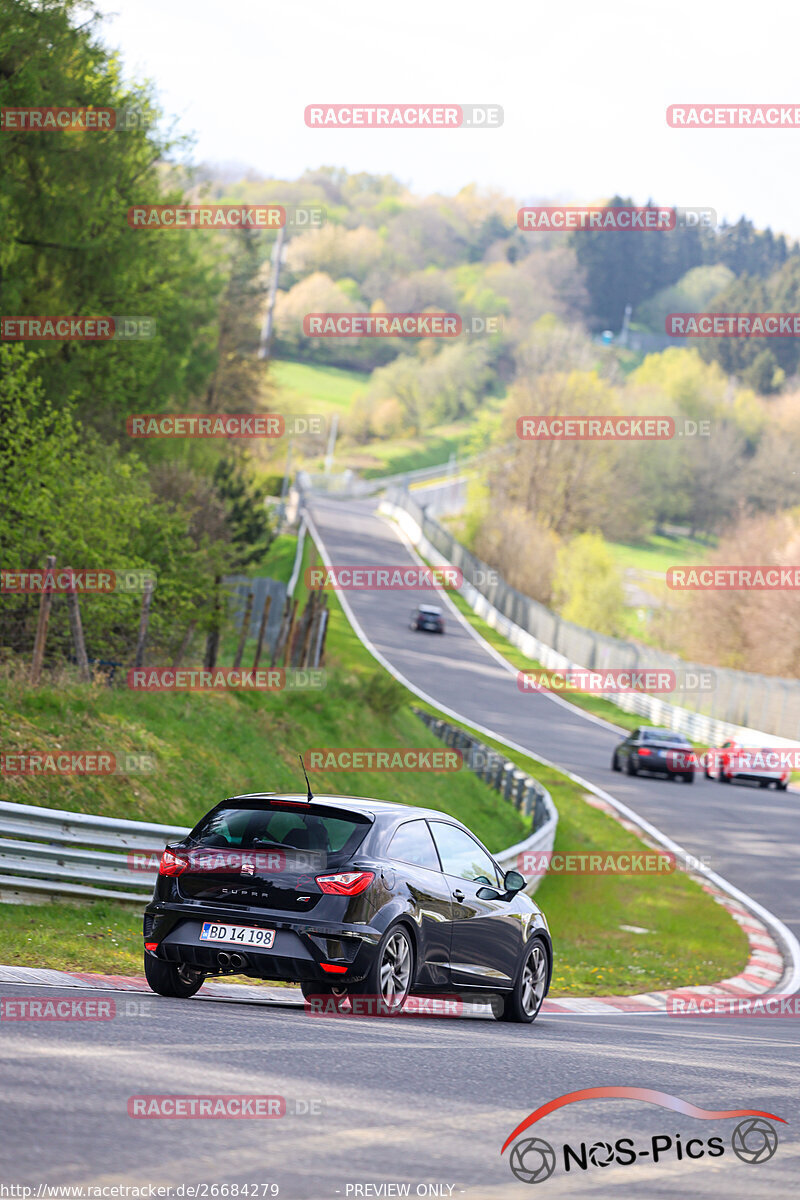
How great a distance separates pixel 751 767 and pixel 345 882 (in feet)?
95.2

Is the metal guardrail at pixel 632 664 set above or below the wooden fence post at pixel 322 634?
below

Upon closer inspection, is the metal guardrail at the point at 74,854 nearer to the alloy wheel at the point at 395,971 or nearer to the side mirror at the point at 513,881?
the side mirror at the point at 513,881

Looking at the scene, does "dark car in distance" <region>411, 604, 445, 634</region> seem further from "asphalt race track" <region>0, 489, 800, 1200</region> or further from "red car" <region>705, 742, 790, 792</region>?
"asphalt race track" <region>0, 489, 800, 1200</region>

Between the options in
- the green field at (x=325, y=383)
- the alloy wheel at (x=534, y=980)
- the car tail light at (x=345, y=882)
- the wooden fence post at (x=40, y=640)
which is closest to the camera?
the car tail light at (x=345, y=882)

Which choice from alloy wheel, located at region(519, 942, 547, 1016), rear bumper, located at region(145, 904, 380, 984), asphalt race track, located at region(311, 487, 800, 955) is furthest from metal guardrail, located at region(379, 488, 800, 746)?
rear bumper, located at region(145, 904, 380, 984)

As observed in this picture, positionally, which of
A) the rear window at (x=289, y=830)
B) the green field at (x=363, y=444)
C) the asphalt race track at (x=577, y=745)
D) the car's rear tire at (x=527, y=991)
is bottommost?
the asphalt race track at (x=577, y=745)

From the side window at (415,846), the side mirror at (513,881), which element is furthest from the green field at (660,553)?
the side window at (415,846)

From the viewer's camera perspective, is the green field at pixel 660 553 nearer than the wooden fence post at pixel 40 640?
No

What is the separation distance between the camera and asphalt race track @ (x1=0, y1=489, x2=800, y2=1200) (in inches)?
188

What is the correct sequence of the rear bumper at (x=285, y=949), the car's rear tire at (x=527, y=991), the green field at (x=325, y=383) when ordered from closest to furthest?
1. the rear bumper at (x=285, y=949)
2. the car's rear tire at (x=527, y=991)
3. the green field at (x=325, y=383)

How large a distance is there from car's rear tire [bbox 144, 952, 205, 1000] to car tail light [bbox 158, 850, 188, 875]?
542mm

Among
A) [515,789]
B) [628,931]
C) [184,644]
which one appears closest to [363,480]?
[515,789]

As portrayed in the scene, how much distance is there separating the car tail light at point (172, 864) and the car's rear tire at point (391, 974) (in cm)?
133

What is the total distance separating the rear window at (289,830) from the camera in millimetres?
8727
